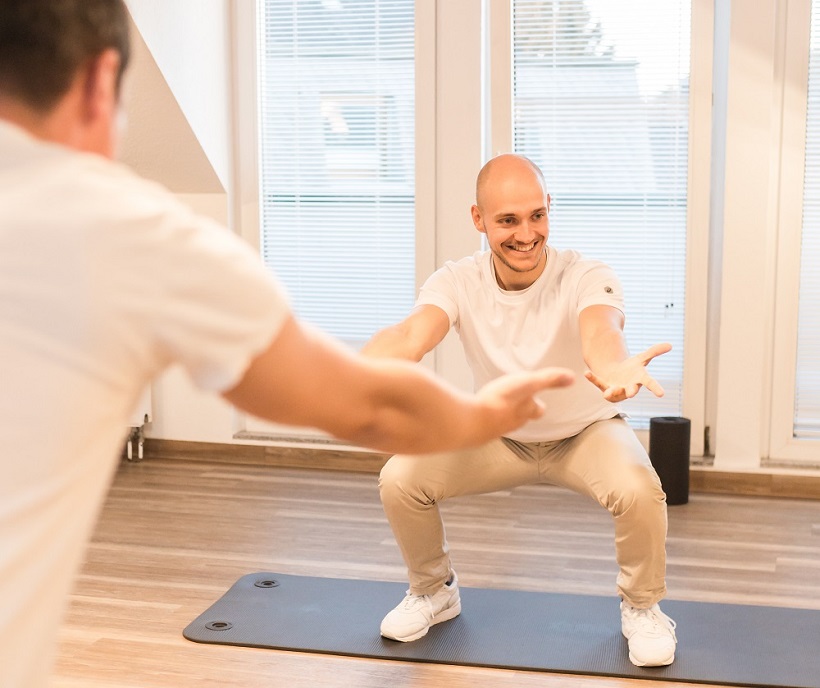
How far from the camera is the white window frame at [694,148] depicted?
3936 mm

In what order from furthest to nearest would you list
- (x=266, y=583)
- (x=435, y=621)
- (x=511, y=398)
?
(x=266, y=583), (x=435, y=621), (x=511, y=398)

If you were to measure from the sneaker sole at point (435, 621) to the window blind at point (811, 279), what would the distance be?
6.30 feet

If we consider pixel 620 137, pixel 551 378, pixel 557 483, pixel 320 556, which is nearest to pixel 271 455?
pixel 320 556

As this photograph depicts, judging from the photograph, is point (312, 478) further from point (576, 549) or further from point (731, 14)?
point (731, 14)

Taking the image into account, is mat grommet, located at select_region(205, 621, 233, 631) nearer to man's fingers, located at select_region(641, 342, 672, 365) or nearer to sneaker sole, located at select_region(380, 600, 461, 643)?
sneaker sole, located at select_region(380, 600, 461, 643)

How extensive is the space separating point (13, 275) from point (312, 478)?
3.63 metres

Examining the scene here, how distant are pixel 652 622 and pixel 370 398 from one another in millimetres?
1794

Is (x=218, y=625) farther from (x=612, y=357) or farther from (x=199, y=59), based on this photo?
(x=199, y=59)

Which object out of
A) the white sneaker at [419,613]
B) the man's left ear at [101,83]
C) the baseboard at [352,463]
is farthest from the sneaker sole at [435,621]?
the man's left ear at [101,83]

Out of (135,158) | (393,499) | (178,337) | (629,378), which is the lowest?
(393,499)

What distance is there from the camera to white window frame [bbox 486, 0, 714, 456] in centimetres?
394

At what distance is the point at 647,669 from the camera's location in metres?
2.39

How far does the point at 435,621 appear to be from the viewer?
8.72ft

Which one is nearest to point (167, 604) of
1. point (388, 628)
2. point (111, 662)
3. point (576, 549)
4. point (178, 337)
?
point (111, 662)
